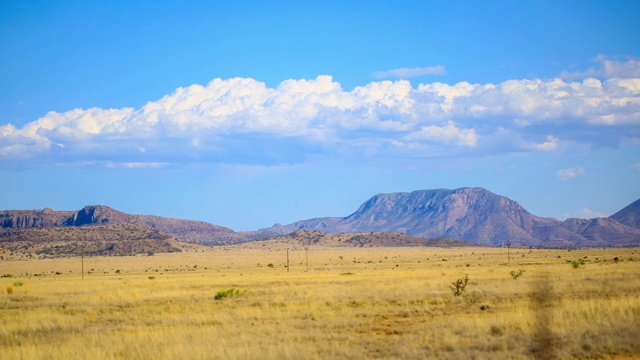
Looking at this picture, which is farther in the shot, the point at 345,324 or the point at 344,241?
the point at 344,241

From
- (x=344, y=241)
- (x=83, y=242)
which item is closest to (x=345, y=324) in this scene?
(x=83, y=242)

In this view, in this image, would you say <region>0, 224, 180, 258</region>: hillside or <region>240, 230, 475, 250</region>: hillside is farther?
<region>240, 230, 475, 250</region>: hillside

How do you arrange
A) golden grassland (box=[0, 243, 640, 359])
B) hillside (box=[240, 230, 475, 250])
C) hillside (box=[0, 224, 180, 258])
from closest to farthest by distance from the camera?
golden grassland (box=[0, 243, 640, 359])
hillside (box=[0, 224, 180, 258])
hillside (box=[240, 230, 475, 250])

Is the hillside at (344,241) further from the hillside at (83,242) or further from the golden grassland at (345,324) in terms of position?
the golden grassland at (345,324)

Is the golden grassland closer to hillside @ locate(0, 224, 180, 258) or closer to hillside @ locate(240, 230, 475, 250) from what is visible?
hillside @ locate(0, 224, 180, 258)

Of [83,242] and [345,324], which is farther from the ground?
[83,242]

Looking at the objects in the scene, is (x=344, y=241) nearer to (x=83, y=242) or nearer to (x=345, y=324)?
(x=83, y=242)

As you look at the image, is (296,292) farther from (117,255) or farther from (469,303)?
(117,255)

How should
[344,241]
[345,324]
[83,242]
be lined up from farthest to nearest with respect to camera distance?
1. [344,241]
2. [83,242]
3. [345,324]

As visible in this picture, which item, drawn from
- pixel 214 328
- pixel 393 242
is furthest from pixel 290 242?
pixel 214 328

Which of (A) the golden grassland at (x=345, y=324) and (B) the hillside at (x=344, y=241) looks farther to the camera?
(B) the hillside at (x=344, y=241)

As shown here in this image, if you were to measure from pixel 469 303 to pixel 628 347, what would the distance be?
11683 mm


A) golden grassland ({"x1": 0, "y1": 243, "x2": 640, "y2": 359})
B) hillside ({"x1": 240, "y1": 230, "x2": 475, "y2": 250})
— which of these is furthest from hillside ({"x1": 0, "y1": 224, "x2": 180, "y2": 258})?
golden grassland ({"x1": 0, "y1": 243, "x2": 640, "y2": 359})

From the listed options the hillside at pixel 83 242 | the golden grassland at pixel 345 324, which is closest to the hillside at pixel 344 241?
the hillside at pixel 83 242
